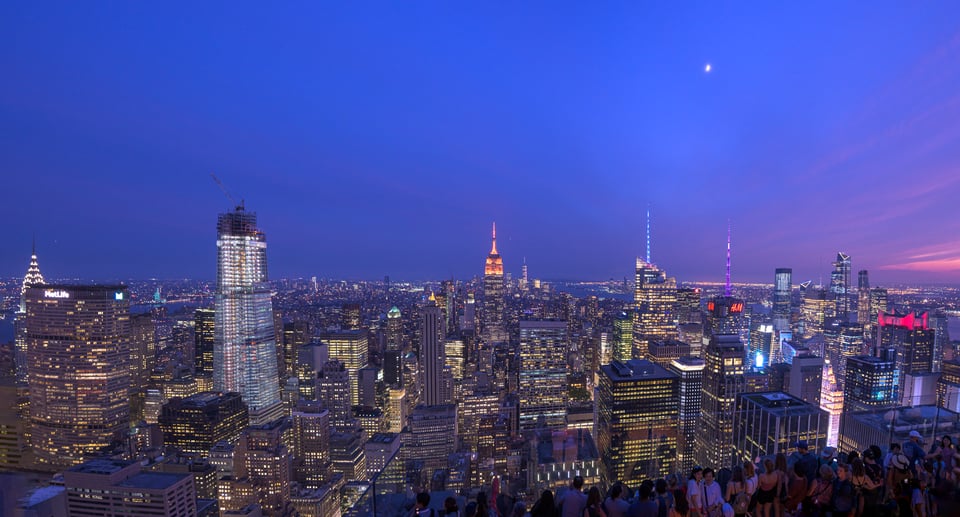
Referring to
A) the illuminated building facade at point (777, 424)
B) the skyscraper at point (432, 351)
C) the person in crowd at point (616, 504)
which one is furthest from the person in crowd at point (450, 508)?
the skyscraper at point (432, 351)

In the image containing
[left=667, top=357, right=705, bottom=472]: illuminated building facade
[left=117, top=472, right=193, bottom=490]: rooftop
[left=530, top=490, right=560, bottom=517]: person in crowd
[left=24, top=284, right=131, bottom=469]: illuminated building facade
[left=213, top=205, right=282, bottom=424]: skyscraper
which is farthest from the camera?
[left=213, top=205, right=282, bottom=424]: skyscraper

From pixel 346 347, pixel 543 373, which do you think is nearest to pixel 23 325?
pixel 346 347

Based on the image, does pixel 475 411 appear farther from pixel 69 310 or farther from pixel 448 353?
pixel 69 310

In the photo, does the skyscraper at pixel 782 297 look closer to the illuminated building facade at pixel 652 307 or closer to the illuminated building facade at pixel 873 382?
the illuminated building facade at pixel 652 307

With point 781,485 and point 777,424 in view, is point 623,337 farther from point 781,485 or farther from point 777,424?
point 781,485

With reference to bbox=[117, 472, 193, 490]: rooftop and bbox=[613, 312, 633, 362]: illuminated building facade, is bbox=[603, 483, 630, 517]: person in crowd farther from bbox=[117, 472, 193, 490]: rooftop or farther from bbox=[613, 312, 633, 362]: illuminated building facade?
bbox=[613, 312, 633, 362]: illuminated building facade

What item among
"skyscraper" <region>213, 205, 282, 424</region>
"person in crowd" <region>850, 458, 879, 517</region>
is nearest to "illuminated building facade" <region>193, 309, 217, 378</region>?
"skyscraper" <region>213, 205, 282, 424</region>

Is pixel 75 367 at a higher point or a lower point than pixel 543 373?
higher
